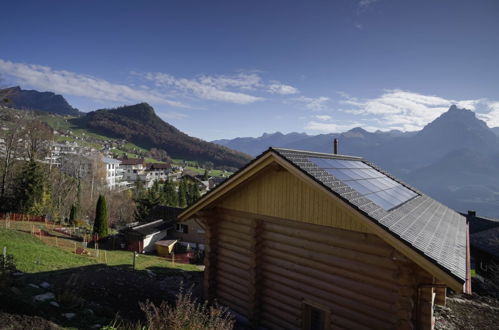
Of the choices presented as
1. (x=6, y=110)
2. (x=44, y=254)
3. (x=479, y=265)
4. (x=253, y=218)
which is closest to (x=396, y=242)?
(x=253, y=218)

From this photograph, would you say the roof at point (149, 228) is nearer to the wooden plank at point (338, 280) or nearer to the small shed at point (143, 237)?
the small shed at point (143, 237)

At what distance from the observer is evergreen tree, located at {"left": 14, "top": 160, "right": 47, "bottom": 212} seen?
3434 centimetres

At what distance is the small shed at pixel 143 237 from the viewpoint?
109 feet

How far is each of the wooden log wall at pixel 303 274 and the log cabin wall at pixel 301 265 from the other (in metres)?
0.03

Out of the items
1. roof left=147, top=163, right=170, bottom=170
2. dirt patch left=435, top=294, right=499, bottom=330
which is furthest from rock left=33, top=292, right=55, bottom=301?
roof left=147, top=163, right=170, bottom=170

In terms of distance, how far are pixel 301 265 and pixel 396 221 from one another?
3.50 metres

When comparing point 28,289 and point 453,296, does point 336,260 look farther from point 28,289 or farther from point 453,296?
point 28,289

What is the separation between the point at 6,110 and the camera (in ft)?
99.9

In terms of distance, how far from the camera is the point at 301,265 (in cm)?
980

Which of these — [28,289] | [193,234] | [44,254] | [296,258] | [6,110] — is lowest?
[193,234]

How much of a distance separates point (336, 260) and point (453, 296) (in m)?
8.03

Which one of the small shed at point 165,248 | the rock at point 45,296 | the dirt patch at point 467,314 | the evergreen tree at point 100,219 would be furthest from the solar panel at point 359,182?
the evergreen tree at point 100,219

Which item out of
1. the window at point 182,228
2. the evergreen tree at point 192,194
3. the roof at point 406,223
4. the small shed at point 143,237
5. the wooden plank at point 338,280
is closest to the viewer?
the roof at point 406,223

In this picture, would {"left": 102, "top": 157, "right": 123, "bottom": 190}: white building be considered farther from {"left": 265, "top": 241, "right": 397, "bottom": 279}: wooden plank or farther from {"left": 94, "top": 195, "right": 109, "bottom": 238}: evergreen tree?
{"left": 265, "top": 241, "right": 397, "bottom": 279}: wooden plank
